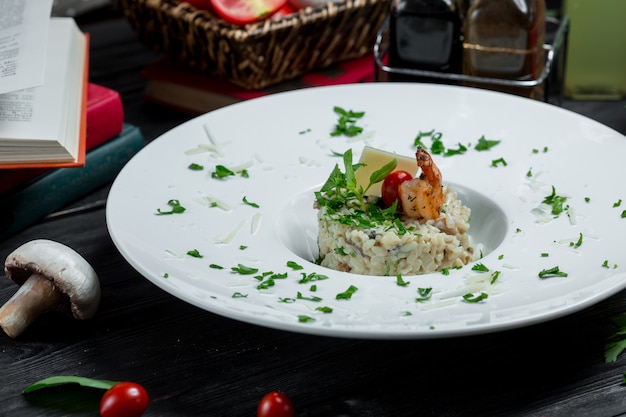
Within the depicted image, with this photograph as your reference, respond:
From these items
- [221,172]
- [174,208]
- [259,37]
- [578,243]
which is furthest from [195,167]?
[578,243]

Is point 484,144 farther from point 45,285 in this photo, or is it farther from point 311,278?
point 45,285

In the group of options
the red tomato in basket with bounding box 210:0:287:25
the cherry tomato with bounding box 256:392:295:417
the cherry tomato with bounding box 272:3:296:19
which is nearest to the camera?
the cherry tomato with bounding box 256:392:295:417

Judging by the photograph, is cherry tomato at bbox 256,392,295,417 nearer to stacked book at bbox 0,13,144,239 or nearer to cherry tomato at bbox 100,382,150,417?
cherry tomato at bbox 100,382,150,417

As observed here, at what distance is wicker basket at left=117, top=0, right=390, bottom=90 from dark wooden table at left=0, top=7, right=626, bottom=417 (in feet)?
2.55

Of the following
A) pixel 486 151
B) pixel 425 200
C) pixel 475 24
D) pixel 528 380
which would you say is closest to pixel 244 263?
pixel 425 200

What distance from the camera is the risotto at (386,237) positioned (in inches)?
53.3

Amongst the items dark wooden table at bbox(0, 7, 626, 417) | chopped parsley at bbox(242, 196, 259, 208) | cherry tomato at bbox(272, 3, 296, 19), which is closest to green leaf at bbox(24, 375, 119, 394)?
dark wooden table at bbox(0, 7, 626, 417)

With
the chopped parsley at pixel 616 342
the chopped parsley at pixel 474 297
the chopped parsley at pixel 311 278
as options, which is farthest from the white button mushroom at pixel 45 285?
the chopped parsley at pixel 616 342

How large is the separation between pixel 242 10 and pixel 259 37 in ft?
0.25

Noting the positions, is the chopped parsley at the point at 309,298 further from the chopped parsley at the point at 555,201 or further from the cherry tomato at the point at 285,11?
the cherry tomato at the point at 285,11

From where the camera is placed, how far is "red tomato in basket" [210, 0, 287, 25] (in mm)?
1980

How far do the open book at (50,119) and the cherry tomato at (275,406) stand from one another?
0.69m

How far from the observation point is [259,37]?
1993 millimetres

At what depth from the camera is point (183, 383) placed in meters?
1.24
